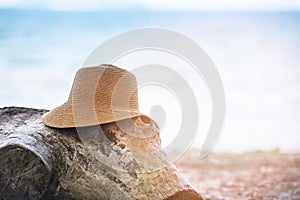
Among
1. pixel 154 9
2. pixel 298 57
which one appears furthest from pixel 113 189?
pixel 298 57

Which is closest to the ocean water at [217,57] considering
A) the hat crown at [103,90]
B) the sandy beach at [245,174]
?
the sandy beach at [245,174]

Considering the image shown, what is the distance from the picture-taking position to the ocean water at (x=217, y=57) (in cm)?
134

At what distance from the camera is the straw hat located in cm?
78

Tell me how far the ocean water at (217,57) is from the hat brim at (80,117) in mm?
372

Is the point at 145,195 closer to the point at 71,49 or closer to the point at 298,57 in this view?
the point at 71,49

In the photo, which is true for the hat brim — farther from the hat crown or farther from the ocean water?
the ocean water

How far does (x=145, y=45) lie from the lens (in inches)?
41.6

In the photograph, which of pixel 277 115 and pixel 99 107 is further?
pixel 277 115

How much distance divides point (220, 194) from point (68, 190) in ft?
2.14

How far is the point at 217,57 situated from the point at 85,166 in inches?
32.2

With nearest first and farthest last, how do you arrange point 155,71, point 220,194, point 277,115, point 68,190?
1. point 68,190
2. point 155,71
3. point 220,194
4. point 277,115

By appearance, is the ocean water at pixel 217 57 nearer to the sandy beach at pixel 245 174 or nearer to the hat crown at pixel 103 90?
the sandy beach at pixel 245 174

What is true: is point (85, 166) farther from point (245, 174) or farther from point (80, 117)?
point (245, 174)

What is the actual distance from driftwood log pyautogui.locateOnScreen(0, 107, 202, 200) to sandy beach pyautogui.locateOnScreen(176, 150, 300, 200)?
20.8 inches
